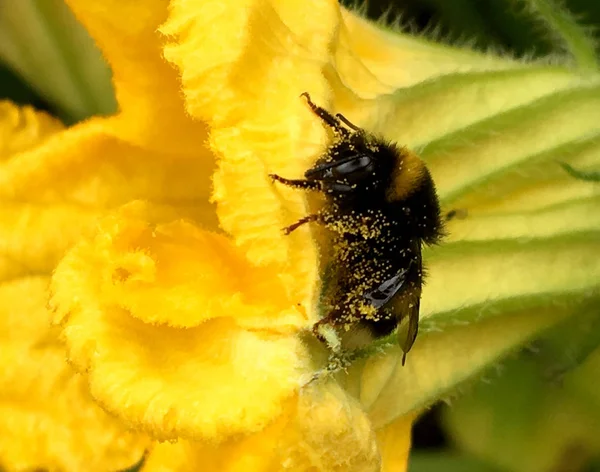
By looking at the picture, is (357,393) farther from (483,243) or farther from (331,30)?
(331,30)

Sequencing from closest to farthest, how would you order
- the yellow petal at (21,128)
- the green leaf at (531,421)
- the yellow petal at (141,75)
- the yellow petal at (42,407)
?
the yellow petal at (141,75), the yellow petal at (42,407), the yellow petal at (21,128), the green leaf at (531,421)

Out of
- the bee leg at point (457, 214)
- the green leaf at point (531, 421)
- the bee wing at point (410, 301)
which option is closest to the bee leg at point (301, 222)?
the bee wing at point (410, 301)

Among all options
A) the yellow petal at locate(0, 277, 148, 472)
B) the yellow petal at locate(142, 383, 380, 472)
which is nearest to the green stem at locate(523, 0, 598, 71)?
the yellow petal at locate(142, 383, 380, 472)

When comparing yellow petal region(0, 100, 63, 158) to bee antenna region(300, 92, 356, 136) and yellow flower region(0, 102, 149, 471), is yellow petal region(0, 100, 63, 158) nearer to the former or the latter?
yellow flower region(0, 102, 149, 471)

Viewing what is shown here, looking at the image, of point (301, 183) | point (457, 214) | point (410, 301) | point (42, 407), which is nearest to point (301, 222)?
point (301, 183)

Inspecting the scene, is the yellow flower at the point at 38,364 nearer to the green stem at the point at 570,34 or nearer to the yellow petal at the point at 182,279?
the yellow petal at the point at 182,279
